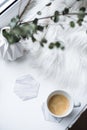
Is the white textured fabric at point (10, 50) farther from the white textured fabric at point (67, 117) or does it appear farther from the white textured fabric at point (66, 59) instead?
the white textured fabric at point (67, 117)

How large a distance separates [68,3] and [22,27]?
344 millimetres

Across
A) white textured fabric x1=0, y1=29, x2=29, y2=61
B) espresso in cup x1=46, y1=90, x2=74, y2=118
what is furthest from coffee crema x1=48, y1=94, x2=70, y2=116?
white textured fabric x1=0, y1=29, x2=29, y2=61

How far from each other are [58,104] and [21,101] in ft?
0.39

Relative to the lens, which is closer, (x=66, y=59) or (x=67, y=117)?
(x=67, y=117)

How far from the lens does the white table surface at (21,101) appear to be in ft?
2.95

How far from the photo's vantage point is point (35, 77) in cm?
99

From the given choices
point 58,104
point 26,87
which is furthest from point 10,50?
point 58,104

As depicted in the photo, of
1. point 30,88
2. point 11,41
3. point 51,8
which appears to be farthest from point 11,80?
point 51,8

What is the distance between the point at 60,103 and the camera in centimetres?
92

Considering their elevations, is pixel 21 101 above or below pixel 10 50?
below

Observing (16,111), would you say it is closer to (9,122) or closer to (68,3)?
A: (9,122)

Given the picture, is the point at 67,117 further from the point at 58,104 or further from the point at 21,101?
the point at 21,101

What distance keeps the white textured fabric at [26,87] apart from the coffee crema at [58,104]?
6 cm

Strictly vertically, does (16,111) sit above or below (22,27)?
below
